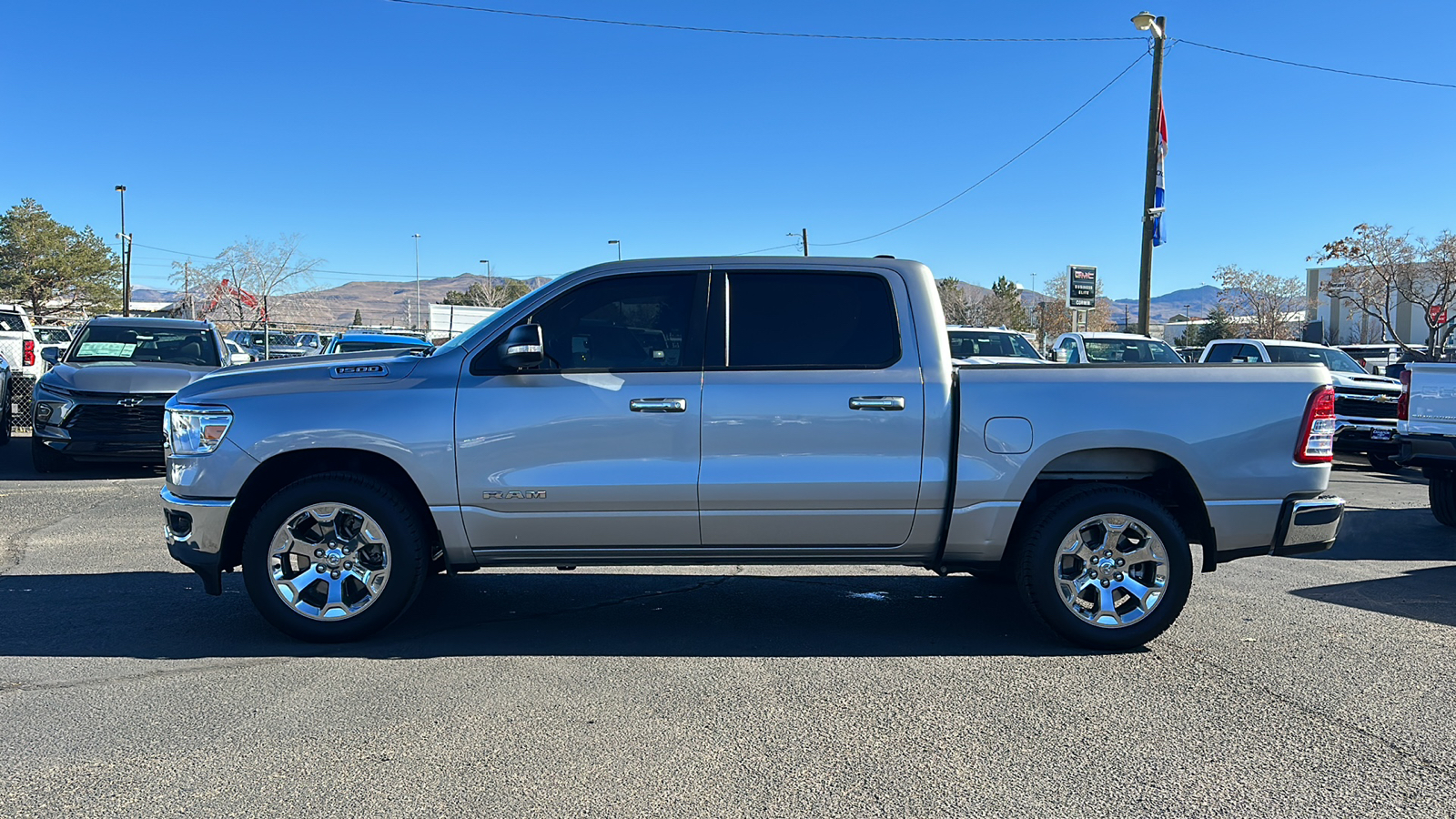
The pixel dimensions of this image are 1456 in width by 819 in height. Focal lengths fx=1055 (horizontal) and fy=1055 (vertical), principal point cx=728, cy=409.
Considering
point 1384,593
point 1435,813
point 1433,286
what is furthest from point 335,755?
point 1433,286

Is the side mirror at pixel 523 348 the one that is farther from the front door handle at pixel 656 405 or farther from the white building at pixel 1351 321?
the white building at pixel 1351 321

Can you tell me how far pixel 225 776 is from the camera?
3607 mm

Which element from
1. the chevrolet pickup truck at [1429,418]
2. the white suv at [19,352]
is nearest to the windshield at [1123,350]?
the chevrolet pickup truck at [1429,418]

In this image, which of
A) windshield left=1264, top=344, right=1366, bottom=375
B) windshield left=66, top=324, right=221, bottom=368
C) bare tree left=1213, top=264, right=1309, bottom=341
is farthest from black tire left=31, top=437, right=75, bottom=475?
bare tree left=1213, top=264, right=1309, bottom=341

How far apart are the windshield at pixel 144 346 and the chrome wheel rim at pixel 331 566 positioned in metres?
8.22

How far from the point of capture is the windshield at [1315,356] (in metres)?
16.1

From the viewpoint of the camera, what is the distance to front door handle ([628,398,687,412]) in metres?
5.13

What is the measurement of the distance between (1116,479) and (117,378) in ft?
33.6

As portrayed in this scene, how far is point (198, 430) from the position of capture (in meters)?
5.18

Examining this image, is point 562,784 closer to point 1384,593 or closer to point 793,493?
point 793,493

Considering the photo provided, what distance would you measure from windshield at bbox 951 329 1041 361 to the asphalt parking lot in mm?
9959

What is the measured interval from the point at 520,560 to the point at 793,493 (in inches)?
55.5

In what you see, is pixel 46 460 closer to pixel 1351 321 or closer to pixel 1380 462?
pixel 1380 462

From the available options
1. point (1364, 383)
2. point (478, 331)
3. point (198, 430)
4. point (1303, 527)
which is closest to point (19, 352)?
point (198, 430)
